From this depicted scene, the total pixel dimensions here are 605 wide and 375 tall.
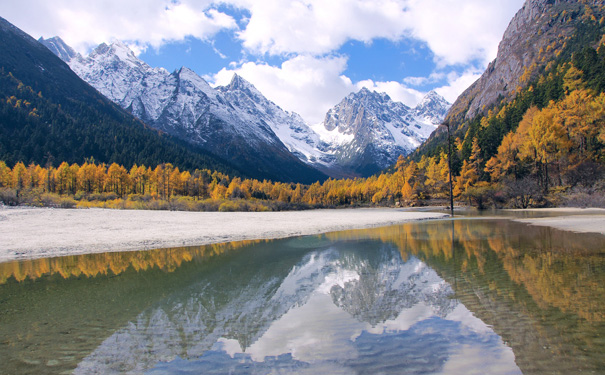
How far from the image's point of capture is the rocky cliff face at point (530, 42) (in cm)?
12144

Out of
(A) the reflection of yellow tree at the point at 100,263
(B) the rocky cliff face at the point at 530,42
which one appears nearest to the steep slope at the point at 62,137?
(A) the reflection of yellow tree at the point at 100,263

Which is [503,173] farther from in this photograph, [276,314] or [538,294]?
[276,314]

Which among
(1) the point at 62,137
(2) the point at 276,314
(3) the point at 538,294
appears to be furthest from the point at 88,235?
(1) the point at 62,137

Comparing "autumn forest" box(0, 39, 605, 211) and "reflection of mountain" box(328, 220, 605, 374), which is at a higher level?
"autumn forest" box(0, 39, 605, 211)

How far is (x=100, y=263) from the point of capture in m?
13.5

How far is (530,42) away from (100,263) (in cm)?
18521

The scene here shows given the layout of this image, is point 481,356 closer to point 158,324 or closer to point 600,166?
point 158,324

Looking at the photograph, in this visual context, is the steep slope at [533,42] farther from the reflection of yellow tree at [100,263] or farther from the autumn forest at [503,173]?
the reflection of yellow tree at [100,263]

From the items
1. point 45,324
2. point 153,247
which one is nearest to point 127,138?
point 153,247

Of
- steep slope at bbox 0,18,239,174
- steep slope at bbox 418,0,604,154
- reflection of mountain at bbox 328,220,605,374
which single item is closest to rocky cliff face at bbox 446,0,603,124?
steep slope at bbox 418,0,604,154

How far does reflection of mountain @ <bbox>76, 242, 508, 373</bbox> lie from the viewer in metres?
5.40

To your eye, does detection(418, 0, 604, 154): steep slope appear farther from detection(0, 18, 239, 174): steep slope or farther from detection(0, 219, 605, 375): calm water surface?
detection(0, 18, 239, 174): steep slope

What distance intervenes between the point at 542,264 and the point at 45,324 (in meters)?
14.3

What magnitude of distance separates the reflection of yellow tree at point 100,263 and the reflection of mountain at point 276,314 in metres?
3.71
